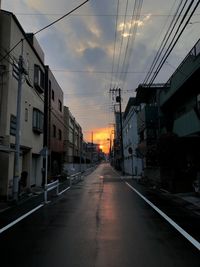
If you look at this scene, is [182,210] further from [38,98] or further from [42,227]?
[38,98]

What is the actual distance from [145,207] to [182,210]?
163cm

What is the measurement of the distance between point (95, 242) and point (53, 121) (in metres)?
27.5

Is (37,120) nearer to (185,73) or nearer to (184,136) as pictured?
(184,136)

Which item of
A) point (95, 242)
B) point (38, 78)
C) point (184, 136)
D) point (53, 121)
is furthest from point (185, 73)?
point (53, 121)

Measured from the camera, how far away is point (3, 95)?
55.9ft

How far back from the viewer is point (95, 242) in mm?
7168

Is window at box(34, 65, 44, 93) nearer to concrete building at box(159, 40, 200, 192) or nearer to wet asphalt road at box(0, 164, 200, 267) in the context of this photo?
concrete building at box(159, 40, 200, 192)

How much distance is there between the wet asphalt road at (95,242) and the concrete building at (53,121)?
19.8 meters

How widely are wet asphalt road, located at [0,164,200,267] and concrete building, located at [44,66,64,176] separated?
19812 mm

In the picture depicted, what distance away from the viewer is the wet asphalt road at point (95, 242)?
5.78 meters

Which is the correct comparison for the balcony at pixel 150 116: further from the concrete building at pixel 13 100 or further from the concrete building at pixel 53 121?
the concrete building at pixel 13 100

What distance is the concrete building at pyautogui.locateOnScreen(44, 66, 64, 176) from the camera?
30.2 metres

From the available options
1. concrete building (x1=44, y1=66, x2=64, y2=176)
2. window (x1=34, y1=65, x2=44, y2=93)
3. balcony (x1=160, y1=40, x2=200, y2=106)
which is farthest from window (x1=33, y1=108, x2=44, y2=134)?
balcony (x1=160, y1=40, x2=200, y2=106)

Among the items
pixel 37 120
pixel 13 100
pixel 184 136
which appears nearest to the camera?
pixel 13 100
